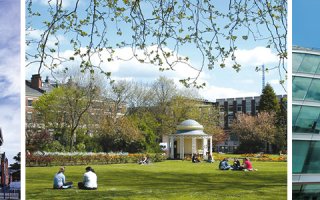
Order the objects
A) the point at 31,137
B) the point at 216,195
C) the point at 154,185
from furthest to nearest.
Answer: the point at 31,137
the point at 154,185
the point at 216,195

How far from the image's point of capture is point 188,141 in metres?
12.5

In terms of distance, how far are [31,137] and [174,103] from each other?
295 cm

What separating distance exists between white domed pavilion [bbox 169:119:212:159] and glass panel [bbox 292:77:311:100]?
2694mm

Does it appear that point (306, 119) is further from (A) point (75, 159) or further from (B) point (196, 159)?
(A) point (75, 159)

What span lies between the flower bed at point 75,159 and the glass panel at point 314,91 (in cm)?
367

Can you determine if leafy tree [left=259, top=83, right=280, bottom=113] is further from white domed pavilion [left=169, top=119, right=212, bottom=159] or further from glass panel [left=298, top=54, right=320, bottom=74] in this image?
glass panel [left=298, top=54, right=320, bottom=74]

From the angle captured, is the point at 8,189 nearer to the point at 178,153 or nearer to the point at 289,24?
the point at 289,24

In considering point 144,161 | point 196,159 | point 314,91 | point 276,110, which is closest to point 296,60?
point 314,91

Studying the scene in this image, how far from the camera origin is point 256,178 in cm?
969

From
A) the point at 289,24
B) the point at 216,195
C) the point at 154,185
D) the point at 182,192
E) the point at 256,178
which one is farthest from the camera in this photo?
the point at 256,178

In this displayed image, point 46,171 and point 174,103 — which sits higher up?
point 174,103

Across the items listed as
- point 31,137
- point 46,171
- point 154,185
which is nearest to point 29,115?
point 31,137

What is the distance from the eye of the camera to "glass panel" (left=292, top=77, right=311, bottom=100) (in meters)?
9.56

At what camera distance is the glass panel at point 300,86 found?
9565 millimetres
